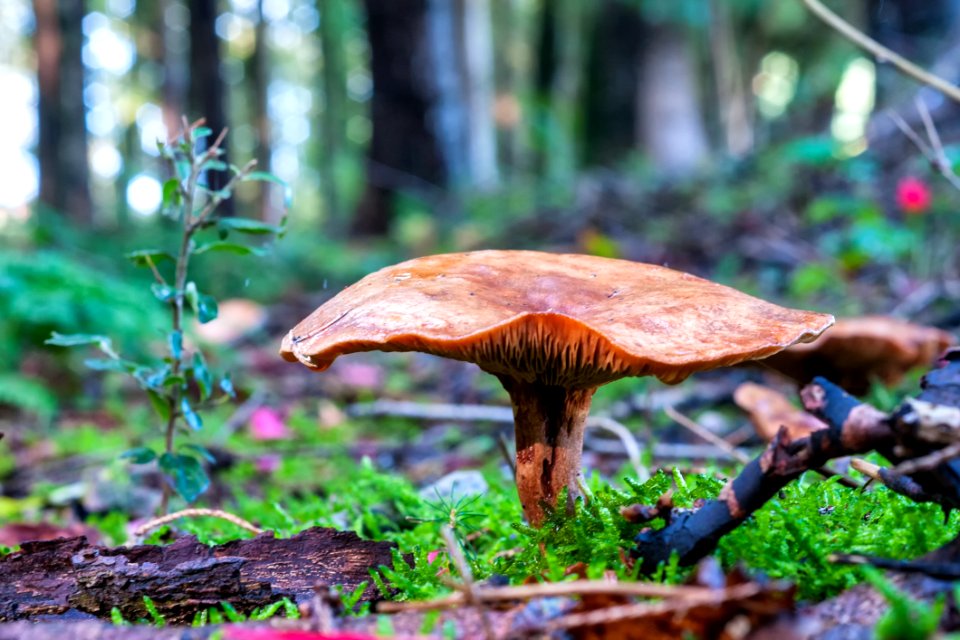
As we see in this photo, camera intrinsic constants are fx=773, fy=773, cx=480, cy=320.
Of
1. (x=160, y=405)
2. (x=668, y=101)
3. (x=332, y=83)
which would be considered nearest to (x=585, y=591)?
(x=160, y=405)

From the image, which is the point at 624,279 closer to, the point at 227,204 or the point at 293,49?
the point at 227,204

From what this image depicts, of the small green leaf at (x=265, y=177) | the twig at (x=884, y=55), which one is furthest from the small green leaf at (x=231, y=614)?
the twig at (x=884, y=55)

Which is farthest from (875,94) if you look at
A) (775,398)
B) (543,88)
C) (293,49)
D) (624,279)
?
(293,49)

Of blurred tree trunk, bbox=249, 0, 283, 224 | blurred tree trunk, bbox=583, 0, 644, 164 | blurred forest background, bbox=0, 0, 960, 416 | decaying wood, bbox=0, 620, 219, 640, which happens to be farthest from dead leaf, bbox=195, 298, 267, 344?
blurred tree trunk, bbox=249, 0, 283, 224

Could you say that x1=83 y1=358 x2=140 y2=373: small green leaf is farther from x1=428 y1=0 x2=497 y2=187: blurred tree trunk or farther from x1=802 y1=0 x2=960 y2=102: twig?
→ x1=428 y1=0 x2=497 y2=187: blurred tree trunk

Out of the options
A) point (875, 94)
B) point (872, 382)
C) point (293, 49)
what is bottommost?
point (872, 382)
